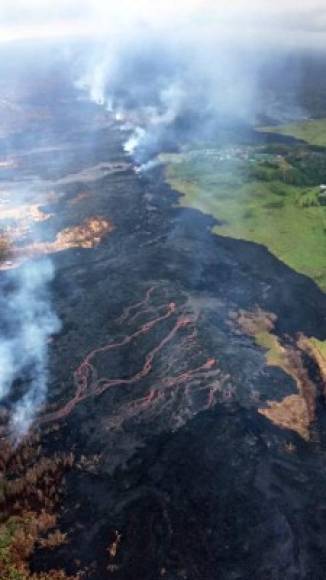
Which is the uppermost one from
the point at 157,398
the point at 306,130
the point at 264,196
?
the point at 157,398

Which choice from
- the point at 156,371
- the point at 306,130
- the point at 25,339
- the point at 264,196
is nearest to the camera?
the point at 156,371

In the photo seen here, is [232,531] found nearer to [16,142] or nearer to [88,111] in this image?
[16,142]

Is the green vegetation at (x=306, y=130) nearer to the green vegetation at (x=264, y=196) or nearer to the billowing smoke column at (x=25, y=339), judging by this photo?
the green vegetation at (x=264, y=196)

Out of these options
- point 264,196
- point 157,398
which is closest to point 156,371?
point 157,398

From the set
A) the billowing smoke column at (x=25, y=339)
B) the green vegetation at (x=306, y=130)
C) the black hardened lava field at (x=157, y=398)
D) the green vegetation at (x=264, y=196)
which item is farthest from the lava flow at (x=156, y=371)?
the green vegetation at (x=306, y=130)

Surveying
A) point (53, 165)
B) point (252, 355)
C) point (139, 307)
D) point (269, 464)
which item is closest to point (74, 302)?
point (139, 307)

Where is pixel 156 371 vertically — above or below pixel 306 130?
above

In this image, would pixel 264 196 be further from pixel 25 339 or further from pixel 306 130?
pixel 306 130
